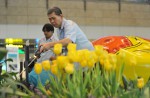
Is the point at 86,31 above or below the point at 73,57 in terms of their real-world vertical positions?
above

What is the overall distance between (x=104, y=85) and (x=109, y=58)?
168 millimetres

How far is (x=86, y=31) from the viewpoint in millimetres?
15898

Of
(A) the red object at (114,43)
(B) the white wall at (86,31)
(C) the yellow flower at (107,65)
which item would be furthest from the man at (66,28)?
(B) the white wall at (86,31)

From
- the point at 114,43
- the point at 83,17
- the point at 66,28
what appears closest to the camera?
the point at 66,28

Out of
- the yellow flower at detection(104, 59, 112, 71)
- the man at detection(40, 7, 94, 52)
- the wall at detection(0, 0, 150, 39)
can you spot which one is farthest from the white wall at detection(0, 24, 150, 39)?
the yellow flower at detection(104, 59, 112, 71)

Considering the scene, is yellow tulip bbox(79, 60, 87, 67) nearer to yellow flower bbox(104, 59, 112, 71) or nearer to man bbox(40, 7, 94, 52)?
yellow flower bbox(104, 59, 112, 71)

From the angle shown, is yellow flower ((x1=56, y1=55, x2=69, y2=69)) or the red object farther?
the red object

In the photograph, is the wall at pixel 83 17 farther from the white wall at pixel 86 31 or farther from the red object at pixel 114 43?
the red object at pixel 114 43

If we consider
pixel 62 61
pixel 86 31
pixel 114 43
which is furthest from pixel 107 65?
pixel 86 31

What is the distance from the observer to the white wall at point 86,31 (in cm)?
1483

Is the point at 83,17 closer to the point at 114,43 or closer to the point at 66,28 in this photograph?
the point at 114,43

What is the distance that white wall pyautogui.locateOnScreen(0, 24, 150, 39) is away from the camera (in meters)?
14.8

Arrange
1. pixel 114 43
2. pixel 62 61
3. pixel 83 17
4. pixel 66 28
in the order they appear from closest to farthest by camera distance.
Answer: pixel 62 61 < pixel 66 28 < pixel 114 43 < pixel 83 17

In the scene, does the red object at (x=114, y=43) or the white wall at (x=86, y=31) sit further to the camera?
the white wall at (x=86, y=31)
